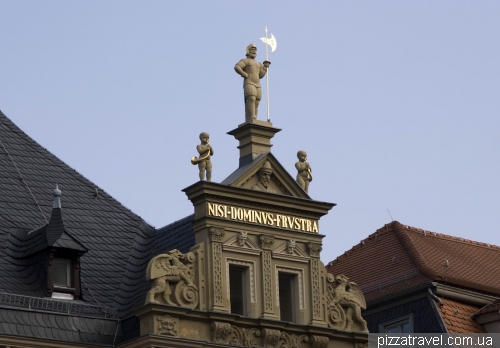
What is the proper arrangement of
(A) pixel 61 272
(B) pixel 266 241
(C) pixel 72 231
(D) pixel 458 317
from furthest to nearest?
(D) pixel 458 317
(C) pixel 72 231
(B) pixel 266 241
(A) pixel 61 272

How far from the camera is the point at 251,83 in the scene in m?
48.8

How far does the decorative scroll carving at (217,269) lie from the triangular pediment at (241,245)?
12.2 inches

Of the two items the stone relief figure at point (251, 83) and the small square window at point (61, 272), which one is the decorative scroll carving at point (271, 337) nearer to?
the small square window at point (61, 272)

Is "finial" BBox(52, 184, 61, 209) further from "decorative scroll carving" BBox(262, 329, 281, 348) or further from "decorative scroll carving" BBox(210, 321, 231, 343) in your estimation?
"decorative scroll carving" BBox(262, 329, 281, 348)

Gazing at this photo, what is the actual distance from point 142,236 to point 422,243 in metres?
11.9

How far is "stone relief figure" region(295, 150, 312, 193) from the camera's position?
160ft

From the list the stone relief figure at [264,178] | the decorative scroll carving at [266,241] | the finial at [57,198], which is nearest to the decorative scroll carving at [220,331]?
the decorative scroll carving at [266,241]

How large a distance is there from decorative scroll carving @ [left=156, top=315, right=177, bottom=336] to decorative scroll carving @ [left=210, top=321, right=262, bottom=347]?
3.85 feet

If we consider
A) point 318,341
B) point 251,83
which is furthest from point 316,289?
point 251,83

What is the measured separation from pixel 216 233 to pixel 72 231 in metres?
4.08

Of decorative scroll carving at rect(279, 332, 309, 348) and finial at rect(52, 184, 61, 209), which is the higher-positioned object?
finial at rect(52, 184, 61, 209)

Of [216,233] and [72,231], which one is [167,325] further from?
[72,231]

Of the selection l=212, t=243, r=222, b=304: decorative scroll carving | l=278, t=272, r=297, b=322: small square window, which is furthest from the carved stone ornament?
l=278, t=272, r=297, b=322: small square window

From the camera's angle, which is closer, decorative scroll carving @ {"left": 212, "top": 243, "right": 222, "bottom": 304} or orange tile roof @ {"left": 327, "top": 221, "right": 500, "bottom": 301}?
decorative scroll carving @ {"left": 212, "top": 243, "right": 222, "bottom": 304}
